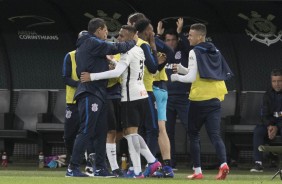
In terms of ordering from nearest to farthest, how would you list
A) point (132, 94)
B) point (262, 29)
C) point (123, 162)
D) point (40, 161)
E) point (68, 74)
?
1. point (132, 94)
2. point (68, 74)
3. point (123, 162)
4. point (40, 161)
5. point (262, 29)

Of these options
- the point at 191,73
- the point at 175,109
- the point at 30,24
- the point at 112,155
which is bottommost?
the point at 112,155

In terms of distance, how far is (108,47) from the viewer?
41.3 ft

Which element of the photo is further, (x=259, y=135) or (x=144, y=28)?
(x=259, y=135)

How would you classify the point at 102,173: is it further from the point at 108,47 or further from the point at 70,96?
the point at 70,96

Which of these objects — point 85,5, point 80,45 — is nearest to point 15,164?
point 85,5

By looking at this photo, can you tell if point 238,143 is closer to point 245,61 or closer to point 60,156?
point 245,61

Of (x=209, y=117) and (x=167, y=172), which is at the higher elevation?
(x=209, y=117)

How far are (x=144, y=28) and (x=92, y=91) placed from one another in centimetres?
114

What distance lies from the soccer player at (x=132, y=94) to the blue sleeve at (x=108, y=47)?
0.69 feet

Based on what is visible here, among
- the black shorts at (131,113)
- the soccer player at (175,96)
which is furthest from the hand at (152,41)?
the soccer player at (175,96)

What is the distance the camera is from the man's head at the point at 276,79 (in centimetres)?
1675

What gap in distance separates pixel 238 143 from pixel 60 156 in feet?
10.1

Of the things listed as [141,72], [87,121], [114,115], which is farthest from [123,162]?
[87,121]

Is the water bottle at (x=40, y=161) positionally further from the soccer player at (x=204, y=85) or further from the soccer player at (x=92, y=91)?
the soccer player at (x=204, y=85)
